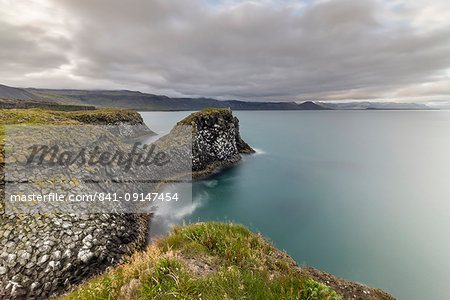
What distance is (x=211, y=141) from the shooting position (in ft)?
97.6

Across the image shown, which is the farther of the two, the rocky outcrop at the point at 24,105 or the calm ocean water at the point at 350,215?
the rocky outcrop at the point at 24,105

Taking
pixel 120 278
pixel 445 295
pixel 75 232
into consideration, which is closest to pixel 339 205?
pixel 445 295

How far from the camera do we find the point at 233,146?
3309cm

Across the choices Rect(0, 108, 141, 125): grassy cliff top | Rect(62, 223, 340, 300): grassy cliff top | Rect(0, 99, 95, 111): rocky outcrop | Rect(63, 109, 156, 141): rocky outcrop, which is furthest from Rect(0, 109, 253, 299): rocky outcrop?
Rect(0, 99, 95, 111): rocky outcrop

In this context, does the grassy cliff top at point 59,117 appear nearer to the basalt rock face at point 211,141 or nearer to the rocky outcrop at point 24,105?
the basalt rock face at point 211,141

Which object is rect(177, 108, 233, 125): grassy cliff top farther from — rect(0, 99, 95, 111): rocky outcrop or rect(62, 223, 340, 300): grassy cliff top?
rect(0, 99, 95, 111): rocky outcrop

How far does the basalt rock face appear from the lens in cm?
2705

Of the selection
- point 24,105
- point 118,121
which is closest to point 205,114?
point 118,121

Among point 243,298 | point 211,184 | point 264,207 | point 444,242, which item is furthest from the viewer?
point 211,184

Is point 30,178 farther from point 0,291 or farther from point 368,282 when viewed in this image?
point 368,282

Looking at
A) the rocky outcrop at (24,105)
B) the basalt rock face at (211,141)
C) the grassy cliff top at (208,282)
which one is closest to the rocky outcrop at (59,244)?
the grassy cliff top at (208,282)

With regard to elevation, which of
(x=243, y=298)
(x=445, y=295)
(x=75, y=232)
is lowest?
(x=445, y=295)

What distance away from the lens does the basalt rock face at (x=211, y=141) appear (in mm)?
27047

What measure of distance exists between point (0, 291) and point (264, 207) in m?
17.7
